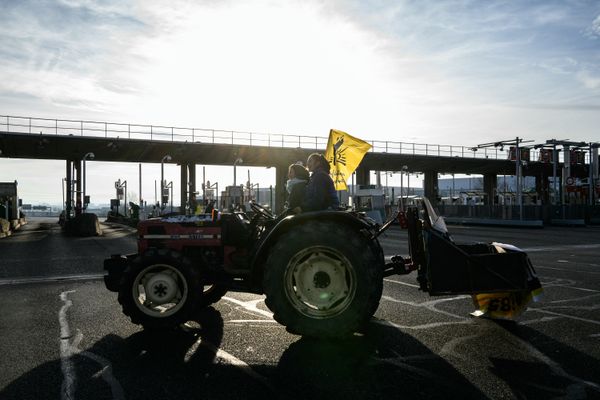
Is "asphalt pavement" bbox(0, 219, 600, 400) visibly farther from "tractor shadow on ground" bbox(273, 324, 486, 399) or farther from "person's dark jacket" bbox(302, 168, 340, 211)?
"person's dark jacket" bbox(302, 168, 340, 211)

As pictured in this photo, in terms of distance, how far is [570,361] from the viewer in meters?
4.11

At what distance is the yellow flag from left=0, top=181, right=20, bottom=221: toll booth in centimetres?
3046

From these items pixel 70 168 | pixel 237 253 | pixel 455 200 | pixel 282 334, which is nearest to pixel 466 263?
pixel 282 334

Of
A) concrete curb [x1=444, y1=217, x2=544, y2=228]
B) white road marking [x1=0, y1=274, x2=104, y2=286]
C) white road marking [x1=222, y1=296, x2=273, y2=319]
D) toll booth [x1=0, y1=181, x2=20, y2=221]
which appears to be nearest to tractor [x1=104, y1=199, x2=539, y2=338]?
white road marking [x1=222, y1=296, x2=273, y2=319]

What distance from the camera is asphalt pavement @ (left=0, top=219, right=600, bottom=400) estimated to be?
3.50 m

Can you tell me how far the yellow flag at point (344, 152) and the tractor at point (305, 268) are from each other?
5.36 meters

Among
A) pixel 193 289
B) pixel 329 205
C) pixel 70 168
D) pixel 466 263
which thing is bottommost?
pixel 193 289

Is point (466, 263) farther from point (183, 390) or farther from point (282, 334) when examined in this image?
point (183, 390)

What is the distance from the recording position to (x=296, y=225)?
190 inches

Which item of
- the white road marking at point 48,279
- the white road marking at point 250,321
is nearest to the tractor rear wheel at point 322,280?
the white road marking at point 250,321

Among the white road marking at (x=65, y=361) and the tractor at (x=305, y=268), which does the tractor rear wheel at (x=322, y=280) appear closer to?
the tractor at (x=305, y=268)

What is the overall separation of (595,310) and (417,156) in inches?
1581

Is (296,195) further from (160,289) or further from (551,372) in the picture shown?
(551,372)

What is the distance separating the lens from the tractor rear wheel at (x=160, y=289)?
4895mm
